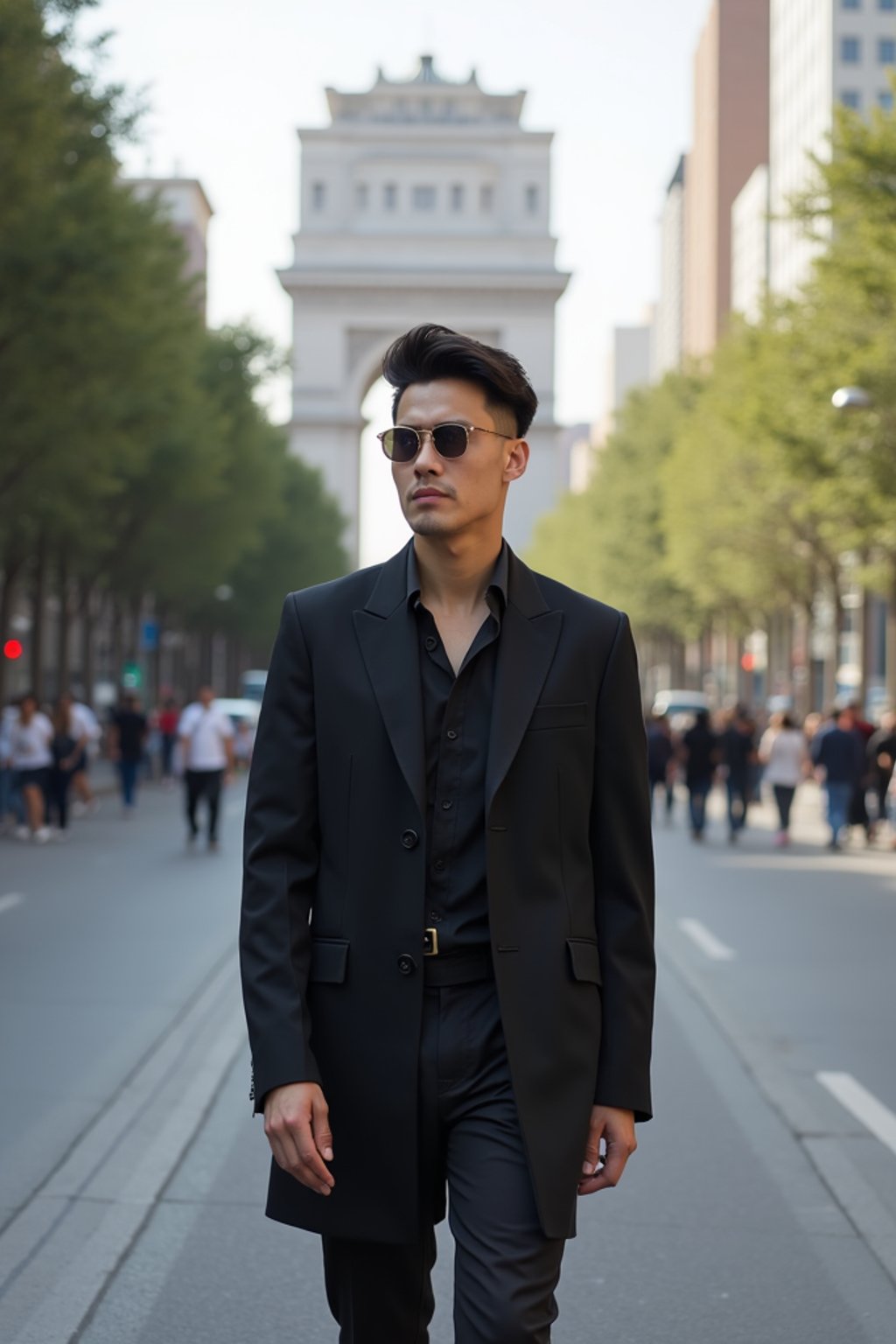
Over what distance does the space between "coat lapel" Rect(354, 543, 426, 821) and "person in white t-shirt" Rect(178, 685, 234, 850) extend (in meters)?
16.8

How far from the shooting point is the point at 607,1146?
3.32 meters

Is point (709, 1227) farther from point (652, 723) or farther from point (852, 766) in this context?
point (652, 723)

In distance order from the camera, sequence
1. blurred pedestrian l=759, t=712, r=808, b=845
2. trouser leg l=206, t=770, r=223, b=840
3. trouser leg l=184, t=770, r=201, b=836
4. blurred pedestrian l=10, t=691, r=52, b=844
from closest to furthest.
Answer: trouser leg l=206, t=770, r=223, b=840 → trouser leg l=184, t=770, r=201, b=836 → blurred pedestrian l=10, t=691, r=52, b=844 → blurred pedestrian l=759, t=712, r=808, b=845

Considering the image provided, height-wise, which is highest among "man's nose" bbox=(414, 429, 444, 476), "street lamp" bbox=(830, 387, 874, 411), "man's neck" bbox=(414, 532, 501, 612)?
"street lamp" bbox=(830, 387, 874, 411)

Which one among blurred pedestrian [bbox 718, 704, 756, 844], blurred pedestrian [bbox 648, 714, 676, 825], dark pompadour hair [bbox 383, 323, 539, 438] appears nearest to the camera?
dark pompadour hair [bbox 383, 323, 539, 438]

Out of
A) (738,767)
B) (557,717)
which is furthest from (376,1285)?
(738,767)

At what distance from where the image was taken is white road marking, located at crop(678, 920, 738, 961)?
12.7m

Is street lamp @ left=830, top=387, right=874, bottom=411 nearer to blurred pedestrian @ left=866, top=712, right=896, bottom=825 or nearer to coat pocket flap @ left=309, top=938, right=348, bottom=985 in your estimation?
blurred pedestrian @ left=866, top=712, right=896, bottom=825

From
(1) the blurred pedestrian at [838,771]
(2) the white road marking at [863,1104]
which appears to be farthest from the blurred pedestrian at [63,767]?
(2) the white road marking at [863,1104]

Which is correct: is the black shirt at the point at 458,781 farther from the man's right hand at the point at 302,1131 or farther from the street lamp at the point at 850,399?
the street lamp at the point at 850,399

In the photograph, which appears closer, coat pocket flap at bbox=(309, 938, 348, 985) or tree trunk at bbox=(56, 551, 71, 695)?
coat pocket flap at bbox=(309, 938, 348, 985)

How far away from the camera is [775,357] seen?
32469mm

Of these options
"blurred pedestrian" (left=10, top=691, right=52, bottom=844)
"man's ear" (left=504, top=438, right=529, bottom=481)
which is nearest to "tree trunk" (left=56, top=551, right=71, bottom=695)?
"blurred pedestrian" (left=10, top=691, right=52, bottom=844)

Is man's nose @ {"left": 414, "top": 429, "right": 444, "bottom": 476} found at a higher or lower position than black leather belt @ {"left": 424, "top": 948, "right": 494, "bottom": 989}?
higher
